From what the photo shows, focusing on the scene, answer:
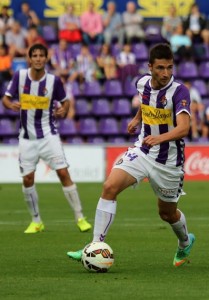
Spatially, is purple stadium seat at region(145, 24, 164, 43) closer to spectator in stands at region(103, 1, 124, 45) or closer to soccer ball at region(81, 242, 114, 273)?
spectator in stands at region(103, 1, 124, 45)

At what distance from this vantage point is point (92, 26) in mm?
27531

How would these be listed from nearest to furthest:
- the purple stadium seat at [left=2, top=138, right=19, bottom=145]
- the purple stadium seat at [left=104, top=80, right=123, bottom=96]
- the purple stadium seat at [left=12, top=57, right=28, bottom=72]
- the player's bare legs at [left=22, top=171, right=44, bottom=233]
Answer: the player's bare legs at [left=22, top=171, right=44, bottom=233] → the purple stadium seat at [left=2, top=138, right=19, bottom=145] → the purple stadium seat at [left=12, top=57, right=28, bottom=72] → the purple stadium seat at [left=104, top=80, right=123, bottom=96]

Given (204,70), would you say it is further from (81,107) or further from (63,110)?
(63,110)

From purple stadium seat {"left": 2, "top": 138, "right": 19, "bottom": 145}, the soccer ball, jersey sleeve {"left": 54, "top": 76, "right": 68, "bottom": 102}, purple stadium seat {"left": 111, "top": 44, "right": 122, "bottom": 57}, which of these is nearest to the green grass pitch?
the soccer ball

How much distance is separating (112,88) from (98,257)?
17.9 m

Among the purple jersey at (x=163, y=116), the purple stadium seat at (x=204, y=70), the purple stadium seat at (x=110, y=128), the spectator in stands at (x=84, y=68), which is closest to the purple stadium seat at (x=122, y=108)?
the purple stadium seat at (x=110, y=128)

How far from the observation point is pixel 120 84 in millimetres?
26859

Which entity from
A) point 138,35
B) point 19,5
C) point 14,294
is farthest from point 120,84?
point 14,294

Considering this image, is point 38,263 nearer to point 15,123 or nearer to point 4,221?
point 4,221

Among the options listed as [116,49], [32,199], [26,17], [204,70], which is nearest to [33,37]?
[26,17]

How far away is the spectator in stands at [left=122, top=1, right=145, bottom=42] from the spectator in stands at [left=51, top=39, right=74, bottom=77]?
2.17 meters

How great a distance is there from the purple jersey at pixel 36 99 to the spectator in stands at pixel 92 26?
45.0 ft

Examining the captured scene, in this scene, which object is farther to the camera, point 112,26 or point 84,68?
point 112,26

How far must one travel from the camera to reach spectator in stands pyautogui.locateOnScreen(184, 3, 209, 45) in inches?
1081
